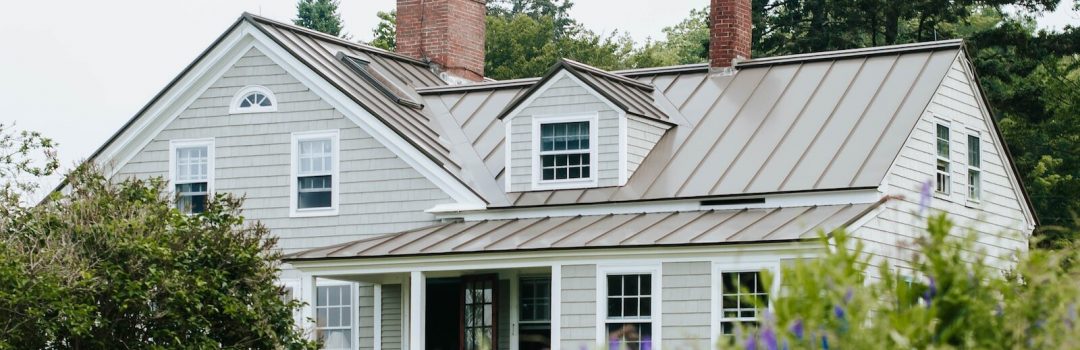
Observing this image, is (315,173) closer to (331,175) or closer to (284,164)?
(331,175)

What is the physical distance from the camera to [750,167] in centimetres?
2355

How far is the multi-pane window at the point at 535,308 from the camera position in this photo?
24406 mm

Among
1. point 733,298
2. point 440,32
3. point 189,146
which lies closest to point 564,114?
point 733,298

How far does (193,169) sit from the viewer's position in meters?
27.3

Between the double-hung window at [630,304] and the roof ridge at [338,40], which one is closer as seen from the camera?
the double-hung window at [630,304]

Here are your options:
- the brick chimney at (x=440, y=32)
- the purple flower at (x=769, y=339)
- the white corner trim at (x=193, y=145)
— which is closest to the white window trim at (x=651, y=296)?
the white corner trim at (x=193, y=145)

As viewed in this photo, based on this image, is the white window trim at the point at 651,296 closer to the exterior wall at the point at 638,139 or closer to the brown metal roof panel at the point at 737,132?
the brown metal roof panel at the point at 737,132

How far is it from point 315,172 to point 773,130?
7091 mm

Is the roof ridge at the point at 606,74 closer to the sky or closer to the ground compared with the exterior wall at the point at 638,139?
closer to the sky

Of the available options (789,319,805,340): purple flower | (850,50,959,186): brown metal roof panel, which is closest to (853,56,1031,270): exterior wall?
(850,50,959,186): brown metal roof panel

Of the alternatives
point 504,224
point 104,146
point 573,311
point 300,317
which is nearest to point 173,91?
point 104,146

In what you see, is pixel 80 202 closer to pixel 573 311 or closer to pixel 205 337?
pixel 205 337

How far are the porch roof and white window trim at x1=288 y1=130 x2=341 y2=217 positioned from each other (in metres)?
1.39

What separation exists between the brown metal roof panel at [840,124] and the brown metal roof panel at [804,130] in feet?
0.34
